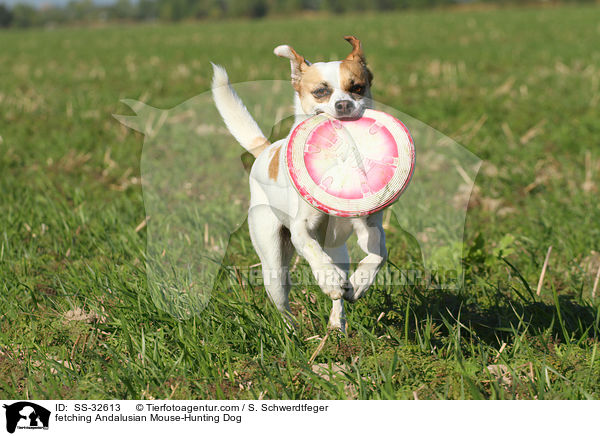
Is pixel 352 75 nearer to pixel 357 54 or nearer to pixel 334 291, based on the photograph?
pixel 357 54

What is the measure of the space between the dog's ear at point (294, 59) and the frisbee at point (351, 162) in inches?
10.9

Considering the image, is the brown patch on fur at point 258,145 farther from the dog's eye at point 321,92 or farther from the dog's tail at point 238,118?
the dog's eye at point 321,92

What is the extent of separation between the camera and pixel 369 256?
2469 mm

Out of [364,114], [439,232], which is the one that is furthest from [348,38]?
[439,232]

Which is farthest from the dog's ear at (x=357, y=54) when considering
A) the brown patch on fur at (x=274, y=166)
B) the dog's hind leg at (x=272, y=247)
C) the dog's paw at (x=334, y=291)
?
the dog's paw at (x=334, y=291)

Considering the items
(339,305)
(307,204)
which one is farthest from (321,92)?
(339,305)

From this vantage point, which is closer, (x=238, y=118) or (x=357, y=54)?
(x=357, y=54)

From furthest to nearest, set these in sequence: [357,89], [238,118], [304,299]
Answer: [304,299] < [238,118] < [357,89]

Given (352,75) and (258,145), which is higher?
(352,75)
